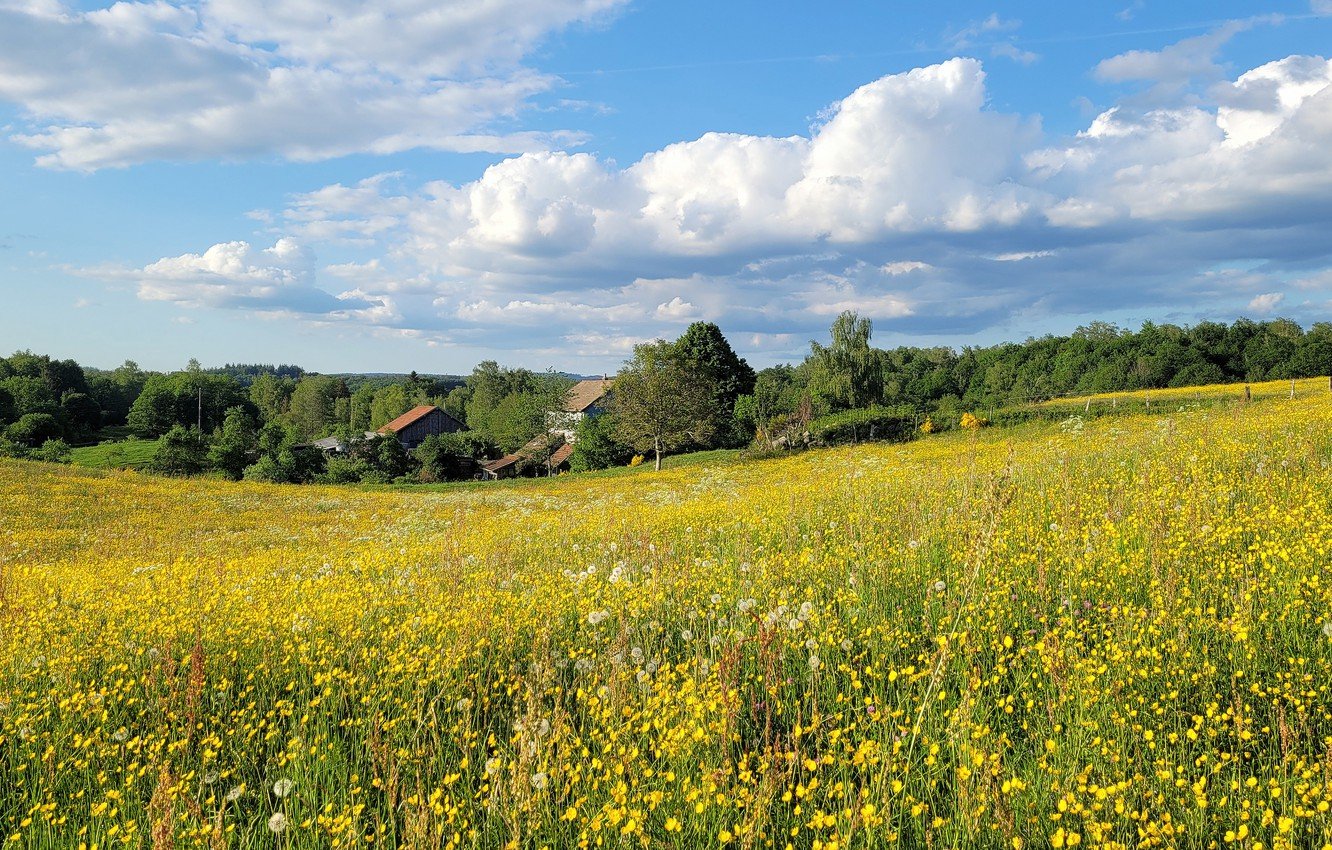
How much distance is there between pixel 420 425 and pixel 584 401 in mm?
25902

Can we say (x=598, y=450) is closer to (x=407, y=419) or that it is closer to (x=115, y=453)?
(x=407, y=419)

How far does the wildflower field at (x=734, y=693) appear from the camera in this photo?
2.92 metres

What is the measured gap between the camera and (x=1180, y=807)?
285 cm

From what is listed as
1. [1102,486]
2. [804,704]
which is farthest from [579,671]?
[1102,486]

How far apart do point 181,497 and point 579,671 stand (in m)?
29.2

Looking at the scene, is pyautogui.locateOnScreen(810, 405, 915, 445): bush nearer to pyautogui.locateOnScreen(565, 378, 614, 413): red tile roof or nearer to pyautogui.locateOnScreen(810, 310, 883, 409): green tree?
pyautogui.locateOnScreen(810, 310, 883, 409): green tree

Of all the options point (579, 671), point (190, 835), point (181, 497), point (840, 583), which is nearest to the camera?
point (190, 835)

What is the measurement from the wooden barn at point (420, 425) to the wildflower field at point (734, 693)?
97.3m

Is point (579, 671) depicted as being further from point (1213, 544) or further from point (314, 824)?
point (1213, 544)

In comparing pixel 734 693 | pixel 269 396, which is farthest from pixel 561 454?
pixel 269 396

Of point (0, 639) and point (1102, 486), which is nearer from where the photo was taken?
point (0, 639)

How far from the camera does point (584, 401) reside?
96500 mm

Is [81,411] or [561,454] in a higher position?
[81,411]

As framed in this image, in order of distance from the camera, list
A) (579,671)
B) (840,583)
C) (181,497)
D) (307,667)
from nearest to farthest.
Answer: (579,671)
(307,667)
(840,583)
(181,497)
